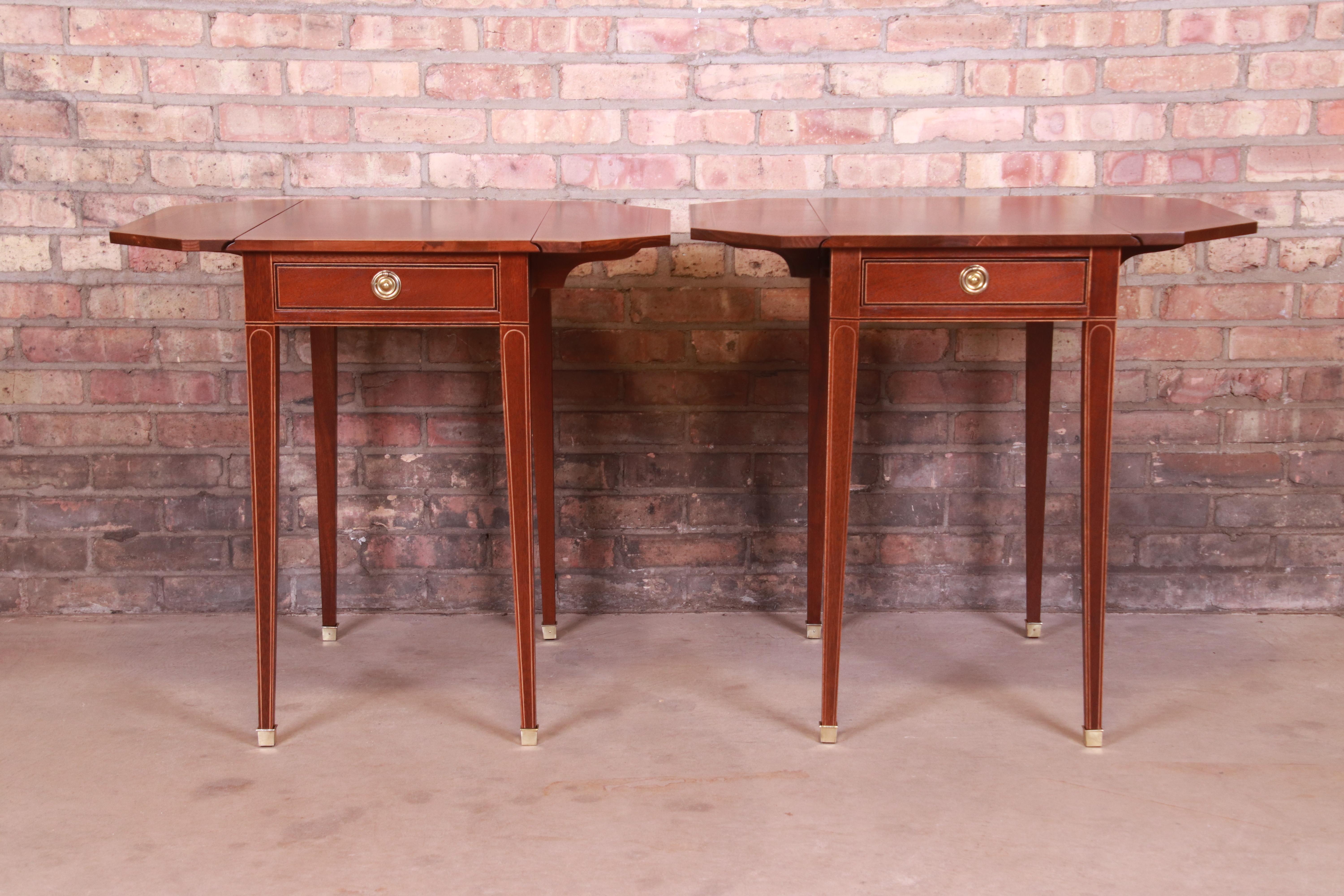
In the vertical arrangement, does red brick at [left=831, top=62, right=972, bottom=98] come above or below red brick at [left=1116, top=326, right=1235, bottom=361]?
above

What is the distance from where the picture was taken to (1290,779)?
6.31 ft

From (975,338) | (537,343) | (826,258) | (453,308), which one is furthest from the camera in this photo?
(975,338)

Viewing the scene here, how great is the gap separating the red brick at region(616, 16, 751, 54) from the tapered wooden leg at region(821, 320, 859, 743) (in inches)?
33.3

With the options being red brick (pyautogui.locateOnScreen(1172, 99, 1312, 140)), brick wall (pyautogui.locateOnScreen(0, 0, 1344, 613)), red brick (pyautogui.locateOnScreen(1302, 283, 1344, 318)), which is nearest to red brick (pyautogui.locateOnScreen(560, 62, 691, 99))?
brick wall (pyautogui.locateOnScreen(0, 0, 1344, 613))

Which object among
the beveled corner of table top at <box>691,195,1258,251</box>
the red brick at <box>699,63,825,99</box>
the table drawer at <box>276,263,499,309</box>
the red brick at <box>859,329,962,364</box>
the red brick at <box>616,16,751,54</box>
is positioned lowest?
the red brick at <box>859,329,962,364</box>

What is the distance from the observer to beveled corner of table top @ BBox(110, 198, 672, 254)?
1.86 m

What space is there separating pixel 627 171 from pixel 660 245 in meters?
0.55

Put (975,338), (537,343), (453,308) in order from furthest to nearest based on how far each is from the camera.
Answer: (975,338)
(537,343)
(453,308)

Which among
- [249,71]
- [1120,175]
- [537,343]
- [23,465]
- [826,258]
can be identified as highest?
[249,71]

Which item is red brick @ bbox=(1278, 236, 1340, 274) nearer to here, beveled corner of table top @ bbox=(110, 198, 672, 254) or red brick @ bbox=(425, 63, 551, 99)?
beveled corner of table top @ bbox=(110, 198, 672, 254)

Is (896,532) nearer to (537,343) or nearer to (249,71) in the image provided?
(537,343)

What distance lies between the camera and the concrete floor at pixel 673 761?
1665 millimetres

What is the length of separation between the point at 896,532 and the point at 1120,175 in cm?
90

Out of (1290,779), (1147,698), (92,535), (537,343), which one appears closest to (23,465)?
(92,535)
